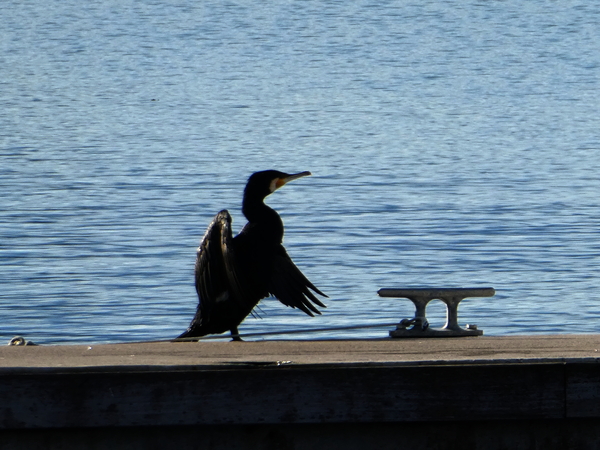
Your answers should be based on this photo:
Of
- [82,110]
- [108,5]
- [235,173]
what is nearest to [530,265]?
[235,173]

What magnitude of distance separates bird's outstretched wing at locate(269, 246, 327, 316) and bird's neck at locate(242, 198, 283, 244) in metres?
0.08

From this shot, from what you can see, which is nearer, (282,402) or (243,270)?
(282,402)

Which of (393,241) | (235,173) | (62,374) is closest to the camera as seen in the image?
(62,374)

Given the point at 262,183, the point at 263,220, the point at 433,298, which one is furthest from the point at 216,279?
the point at 433,298

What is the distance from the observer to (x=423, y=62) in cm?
4009

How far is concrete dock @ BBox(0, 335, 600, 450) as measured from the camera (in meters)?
4.20

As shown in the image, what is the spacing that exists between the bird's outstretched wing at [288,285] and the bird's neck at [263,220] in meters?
0.08

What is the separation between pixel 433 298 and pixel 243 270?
40.6 inches

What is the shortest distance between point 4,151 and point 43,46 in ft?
73.2

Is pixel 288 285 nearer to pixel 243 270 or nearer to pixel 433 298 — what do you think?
pixel 243 270

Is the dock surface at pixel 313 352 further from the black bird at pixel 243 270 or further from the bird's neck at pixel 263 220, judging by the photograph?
the bird's neck at pixel 263 220

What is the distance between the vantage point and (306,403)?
426 centimetres

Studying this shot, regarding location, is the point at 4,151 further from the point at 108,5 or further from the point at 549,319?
the point at 108,5

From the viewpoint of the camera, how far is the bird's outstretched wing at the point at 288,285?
641cm
